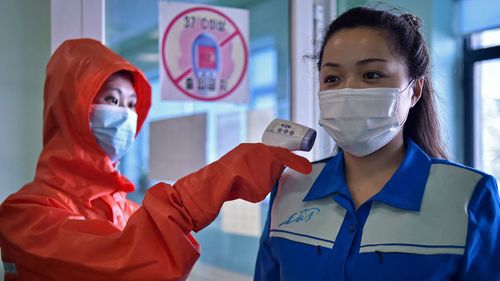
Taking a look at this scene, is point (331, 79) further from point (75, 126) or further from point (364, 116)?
point (75, 126)

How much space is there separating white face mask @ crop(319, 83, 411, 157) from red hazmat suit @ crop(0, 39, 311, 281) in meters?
0.13

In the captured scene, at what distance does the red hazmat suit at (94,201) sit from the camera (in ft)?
3.43

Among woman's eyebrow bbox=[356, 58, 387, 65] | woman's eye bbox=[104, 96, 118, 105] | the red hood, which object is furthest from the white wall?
woman's eyebrow bbox=[356, 58, 387, 65]

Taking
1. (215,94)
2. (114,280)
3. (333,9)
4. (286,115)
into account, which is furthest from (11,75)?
(333,9)

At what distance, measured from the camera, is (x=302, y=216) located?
109 cm

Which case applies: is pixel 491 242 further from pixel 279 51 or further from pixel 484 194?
pixel 279 51

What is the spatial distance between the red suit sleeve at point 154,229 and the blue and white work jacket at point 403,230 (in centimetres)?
12

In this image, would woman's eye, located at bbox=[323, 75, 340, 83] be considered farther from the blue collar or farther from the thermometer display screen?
the thermometer display screen

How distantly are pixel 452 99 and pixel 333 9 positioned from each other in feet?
2.43

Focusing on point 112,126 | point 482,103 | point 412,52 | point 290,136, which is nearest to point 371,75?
point 412,52

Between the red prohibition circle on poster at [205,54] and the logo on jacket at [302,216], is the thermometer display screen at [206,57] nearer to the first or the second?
the red prohibition circle on poster at [205,54]

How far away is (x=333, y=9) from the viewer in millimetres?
2016

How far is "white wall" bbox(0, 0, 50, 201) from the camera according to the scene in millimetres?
1582

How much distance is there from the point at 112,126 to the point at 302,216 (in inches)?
24.0
